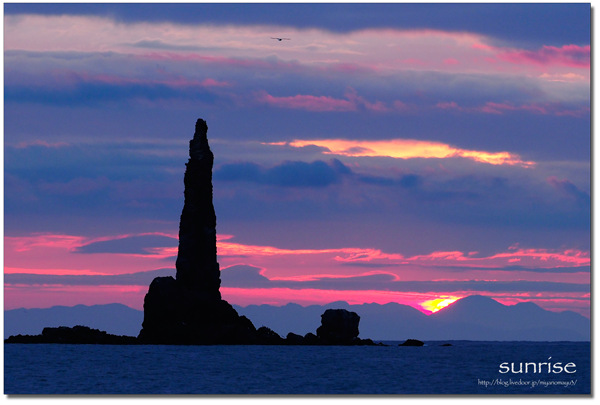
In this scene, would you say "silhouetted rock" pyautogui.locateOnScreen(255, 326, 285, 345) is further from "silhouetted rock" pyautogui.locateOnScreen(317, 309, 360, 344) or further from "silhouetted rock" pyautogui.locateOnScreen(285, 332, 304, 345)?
"silhouetted rock" pyautogui.locateOnScreen(317, 309, 360, 344)

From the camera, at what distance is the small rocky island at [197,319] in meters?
180

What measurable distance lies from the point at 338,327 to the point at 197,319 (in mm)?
32055

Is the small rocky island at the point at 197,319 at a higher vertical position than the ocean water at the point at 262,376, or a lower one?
higher

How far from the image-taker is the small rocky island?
18050 cm

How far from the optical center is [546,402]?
160 ft

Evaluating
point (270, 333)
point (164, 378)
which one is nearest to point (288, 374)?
point (164, 378)

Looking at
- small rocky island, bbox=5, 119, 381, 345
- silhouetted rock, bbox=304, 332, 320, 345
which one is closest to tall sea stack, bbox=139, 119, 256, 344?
small rocky island, bbox=5, 119, 381, 345

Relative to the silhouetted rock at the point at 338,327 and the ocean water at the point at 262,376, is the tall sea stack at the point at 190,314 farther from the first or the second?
the ocean water at the point at 262,376

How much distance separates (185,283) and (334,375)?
338 feet

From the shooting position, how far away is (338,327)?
191625 mm

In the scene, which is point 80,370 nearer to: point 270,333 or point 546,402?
point 546,402

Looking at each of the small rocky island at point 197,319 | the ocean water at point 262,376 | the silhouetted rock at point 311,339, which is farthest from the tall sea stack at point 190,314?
the ocean water at point 262,376

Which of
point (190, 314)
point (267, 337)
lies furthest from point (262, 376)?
point (267, 337)

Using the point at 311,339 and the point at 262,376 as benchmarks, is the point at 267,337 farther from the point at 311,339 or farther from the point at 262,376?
the point at 262,376
